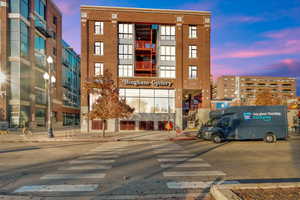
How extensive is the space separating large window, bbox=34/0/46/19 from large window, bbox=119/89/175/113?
2703 centimetres

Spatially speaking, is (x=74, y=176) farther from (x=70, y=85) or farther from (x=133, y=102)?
(x=70, y=85)

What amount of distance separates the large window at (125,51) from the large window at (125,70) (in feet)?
5.23

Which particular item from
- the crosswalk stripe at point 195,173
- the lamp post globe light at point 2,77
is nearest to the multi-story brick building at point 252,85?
the lamp post globe light at point 2,77

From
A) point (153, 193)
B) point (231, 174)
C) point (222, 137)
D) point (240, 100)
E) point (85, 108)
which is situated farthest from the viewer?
point (240, 100)

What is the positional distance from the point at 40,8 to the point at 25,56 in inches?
496

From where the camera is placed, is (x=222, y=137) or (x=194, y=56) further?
(x=194, y=56)

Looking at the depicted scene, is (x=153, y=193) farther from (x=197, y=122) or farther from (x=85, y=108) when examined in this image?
(x=197, y=122)

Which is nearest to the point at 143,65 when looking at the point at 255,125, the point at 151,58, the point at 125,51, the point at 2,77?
the point at 151,58

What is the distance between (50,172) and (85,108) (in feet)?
68.9

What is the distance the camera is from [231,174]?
24.3 ft

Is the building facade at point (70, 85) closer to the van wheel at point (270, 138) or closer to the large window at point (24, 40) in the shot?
the large window at point (24, 40)

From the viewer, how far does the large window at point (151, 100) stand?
98.2 feet

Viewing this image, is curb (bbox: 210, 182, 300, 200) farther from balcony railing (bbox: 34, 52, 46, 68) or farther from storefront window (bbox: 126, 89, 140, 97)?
balcony railing (bbox: 34, 52, 46, 68)

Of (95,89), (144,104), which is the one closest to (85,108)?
(95,89)
